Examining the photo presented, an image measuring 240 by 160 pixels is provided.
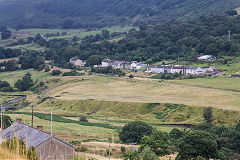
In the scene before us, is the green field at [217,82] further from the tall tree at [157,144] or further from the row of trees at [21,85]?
the row of trees at [21,85]

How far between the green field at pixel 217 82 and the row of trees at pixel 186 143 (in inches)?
900

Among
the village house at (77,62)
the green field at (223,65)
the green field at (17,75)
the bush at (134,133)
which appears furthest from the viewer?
the village house at (77,62)

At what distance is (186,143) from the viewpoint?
1098 inches

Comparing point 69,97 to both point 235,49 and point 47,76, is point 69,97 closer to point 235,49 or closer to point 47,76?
point 47,76

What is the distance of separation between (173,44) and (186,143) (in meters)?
77.4

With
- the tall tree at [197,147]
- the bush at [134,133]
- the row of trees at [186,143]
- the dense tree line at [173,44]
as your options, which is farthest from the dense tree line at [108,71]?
the tall tree at [197,147]

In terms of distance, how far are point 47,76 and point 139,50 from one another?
98.5ft

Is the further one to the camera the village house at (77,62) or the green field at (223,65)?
the village house at (77,62)

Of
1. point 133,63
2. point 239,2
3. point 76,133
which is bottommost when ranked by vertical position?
point 76,133

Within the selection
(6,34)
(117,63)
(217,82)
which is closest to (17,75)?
(117,63)

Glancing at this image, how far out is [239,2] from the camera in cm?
14650

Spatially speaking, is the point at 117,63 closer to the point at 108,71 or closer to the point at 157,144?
the point at 108,71

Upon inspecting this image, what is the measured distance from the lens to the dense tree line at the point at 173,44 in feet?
303

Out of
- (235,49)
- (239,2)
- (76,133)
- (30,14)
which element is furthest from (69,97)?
(30,14)
